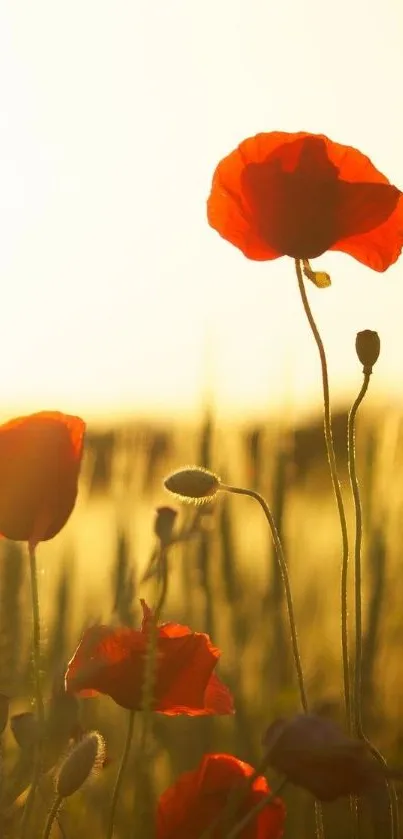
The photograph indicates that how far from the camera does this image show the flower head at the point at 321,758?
1.99ft

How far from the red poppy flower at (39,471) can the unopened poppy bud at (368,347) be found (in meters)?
0.21

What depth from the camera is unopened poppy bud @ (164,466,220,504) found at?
0.89 metres

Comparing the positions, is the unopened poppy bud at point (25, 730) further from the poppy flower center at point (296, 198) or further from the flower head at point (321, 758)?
the poppy flower center at point (296, 198)

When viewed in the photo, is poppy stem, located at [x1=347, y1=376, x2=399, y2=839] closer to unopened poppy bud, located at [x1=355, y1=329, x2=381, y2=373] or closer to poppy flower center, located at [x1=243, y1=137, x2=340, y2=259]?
unopened poppy bud, located at [x1=355, y1=329, x2=381, y2=373]

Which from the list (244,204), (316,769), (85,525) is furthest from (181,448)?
(316,769)

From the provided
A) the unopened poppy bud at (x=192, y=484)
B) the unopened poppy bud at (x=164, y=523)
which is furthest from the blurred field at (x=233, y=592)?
the unopened poppy bud at (x=164, y=523)

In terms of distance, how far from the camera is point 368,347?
880 mm

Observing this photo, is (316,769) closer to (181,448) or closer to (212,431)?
(212,431)

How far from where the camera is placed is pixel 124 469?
1.38 metres

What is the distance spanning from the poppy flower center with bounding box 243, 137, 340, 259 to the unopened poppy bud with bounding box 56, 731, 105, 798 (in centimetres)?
48

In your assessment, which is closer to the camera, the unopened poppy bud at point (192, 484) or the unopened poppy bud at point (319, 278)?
the unopened poppy bud at point (192, 484)

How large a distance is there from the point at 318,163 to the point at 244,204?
73mm

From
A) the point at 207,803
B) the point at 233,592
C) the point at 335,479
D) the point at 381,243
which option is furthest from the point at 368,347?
the point at 233,592

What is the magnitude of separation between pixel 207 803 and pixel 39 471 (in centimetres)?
24
